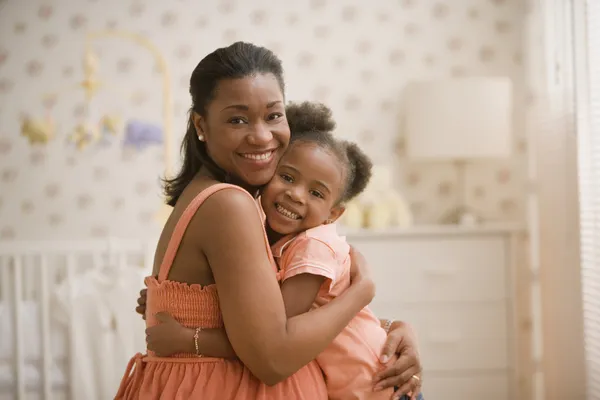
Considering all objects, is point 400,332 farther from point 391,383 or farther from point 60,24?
point 60,24

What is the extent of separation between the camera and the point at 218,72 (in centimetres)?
106

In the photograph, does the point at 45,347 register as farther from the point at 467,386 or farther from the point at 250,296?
the point at 467,386

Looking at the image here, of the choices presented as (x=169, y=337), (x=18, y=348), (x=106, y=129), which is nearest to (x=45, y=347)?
(x=18, y=348)

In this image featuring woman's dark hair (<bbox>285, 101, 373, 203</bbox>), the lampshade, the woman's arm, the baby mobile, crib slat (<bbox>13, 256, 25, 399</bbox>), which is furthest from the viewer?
the lampshade

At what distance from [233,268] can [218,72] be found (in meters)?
0.33

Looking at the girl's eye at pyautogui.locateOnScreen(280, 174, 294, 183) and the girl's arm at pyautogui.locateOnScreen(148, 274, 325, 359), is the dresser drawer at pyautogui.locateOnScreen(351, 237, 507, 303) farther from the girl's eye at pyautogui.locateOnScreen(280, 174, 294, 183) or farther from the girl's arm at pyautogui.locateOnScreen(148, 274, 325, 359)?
the girl's arm at pyautogui.locateOnScreen(148, 274, 325, 359)

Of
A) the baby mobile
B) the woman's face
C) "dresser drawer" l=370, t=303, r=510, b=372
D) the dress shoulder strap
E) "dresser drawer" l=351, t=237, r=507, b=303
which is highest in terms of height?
the baby mobile

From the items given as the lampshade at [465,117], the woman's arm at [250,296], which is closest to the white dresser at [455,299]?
the lampshade at [465,117]

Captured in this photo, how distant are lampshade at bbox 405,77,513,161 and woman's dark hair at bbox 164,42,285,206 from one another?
6.44 ft

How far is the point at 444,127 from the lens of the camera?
9.80 feet

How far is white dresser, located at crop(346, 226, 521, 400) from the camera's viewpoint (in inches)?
113

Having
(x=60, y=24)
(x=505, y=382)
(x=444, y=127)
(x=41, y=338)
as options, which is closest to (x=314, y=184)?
(x=41, y=338)

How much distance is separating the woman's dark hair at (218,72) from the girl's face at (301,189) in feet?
0.42

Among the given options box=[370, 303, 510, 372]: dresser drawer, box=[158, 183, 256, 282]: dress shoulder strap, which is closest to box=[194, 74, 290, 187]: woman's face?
box=[158, 183, 256, 282]: dress shoulder strap
